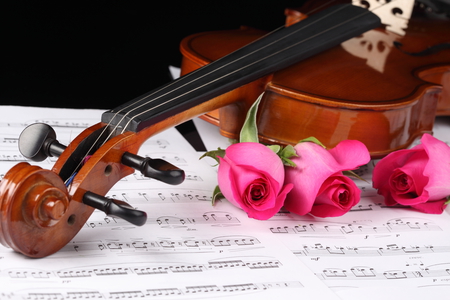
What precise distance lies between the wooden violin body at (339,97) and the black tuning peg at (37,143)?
41 centimetres

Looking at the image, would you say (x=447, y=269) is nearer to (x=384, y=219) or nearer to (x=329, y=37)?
(x=384, y=219)

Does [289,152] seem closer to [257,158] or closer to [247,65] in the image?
[257,158]

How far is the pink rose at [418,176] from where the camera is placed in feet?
3.73

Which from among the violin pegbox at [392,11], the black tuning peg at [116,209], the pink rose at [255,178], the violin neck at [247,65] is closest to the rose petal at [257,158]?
the pink rose at [255,178]

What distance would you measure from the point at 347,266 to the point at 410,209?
0.96ft

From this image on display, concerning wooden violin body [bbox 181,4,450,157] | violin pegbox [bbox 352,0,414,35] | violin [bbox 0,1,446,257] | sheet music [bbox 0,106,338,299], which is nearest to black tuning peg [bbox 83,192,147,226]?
violin [bbox 0,1,446,257]

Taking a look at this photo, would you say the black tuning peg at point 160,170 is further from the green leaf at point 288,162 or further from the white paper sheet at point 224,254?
the green leaf at point 288,162

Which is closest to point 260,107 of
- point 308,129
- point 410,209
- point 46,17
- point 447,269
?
point 308,129

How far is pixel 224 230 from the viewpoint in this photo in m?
1.07

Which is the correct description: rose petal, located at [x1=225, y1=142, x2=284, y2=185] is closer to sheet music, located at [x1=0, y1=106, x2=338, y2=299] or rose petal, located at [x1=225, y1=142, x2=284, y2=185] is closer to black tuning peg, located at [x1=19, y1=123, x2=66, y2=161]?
sheet music, located at [x1=0, y1=106, x2=338, y2=299]

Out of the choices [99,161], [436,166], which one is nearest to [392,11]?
[436,166]

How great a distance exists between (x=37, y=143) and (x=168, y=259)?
0.91ft

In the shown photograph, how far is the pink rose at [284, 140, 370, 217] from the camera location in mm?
1057

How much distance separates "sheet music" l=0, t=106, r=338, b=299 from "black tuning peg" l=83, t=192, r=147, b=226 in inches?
4.4
